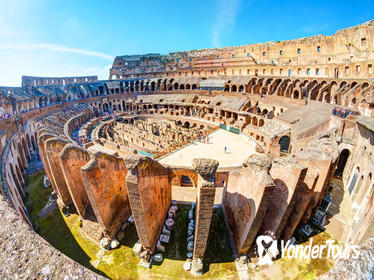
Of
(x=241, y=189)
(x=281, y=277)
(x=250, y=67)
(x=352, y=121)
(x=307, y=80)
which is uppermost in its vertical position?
(x=250, y=67)

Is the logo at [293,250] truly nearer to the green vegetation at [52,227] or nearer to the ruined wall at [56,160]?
the green vegetation at [52,227]

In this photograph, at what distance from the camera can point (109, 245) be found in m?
9.20

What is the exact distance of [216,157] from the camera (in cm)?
1708

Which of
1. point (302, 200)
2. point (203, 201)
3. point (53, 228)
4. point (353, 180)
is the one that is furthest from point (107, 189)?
point (353, 180)

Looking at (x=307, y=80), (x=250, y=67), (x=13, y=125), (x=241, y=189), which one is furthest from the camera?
(x=250, y=67)

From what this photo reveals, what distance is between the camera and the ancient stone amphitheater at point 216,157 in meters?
7.19

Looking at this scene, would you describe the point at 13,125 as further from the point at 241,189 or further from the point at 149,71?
the point at 149,71

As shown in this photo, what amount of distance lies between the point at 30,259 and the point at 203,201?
16.5ft

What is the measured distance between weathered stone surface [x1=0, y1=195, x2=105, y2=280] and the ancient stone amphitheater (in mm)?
21

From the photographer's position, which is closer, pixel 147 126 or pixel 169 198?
pixel 169 198

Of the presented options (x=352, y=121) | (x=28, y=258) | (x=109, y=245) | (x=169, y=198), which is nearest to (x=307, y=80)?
(x=352, y=121)

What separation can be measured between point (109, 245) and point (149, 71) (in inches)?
1780

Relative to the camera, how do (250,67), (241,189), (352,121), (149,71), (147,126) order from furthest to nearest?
(149,71) → (250,67) → (147,126) → (352,121) → (241,189)

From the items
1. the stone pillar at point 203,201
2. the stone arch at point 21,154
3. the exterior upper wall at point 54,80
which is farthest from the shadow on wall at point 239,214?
the exterior upper wall at point 54,80
